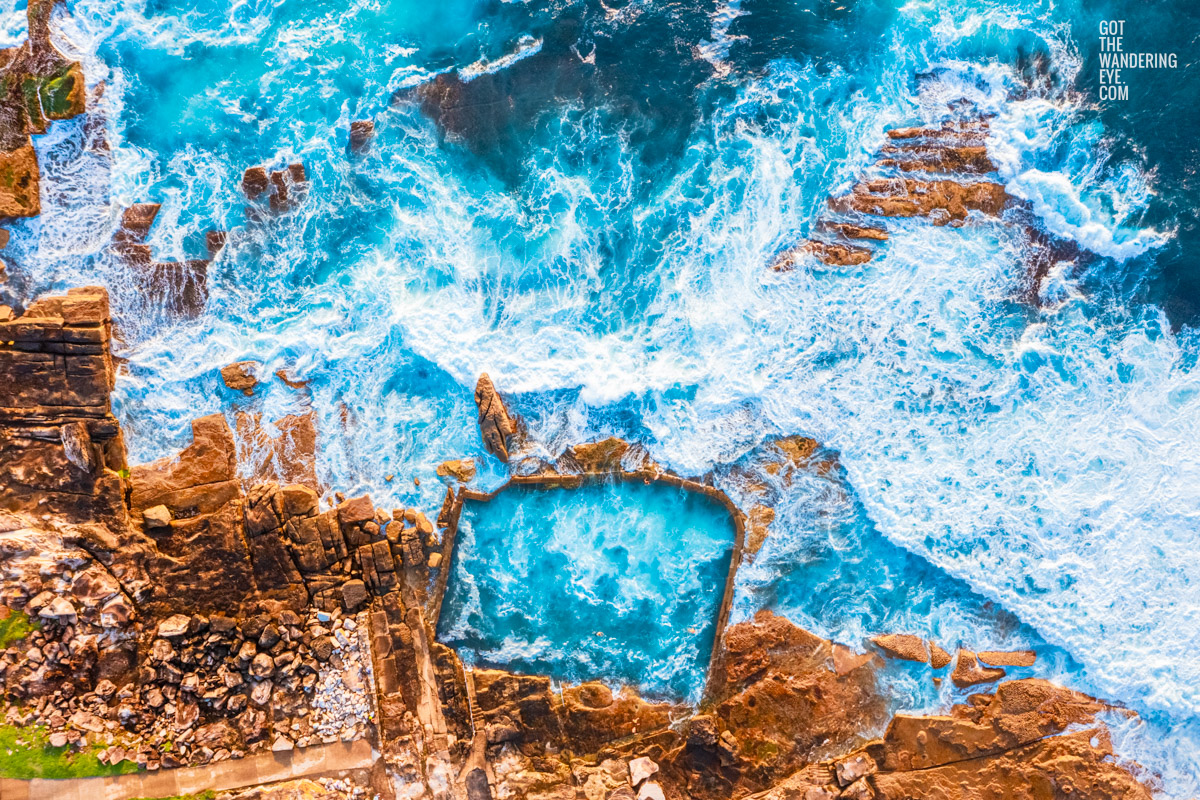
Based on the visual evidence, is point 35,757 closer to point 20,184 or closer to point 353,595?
point 353,595

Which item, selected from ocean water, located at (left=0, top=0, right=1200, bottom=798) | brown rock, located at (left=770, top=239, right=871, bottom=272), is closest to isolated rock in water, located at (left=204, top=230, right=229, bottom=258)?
ocean water, located at (left=0, top=0, right=1200, bottom=798)

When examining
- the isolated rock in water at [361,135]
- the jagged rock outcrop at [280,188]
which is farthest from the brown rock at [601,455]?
the jagged rock outcrop at [280,188]

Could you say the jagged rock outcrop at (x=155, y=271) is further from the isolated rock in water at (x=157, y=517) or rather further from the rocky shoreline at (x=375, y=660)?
the isolated rock in water at (x=157, y=517)

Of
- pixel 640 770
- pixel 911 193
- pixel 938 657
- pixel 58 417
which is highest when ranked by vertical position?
pixel 911 193

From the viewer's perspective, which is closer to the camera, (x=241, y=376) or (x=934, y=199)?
(x=241, y=376)

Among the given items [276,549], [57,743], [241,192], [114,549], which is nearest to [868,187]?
[241,192]

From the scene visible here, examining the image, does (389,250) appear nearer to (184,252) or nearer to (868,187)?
(184,252)

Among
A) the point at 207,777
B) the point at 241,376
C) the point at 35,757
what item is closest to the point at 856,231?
the point at 241,376
